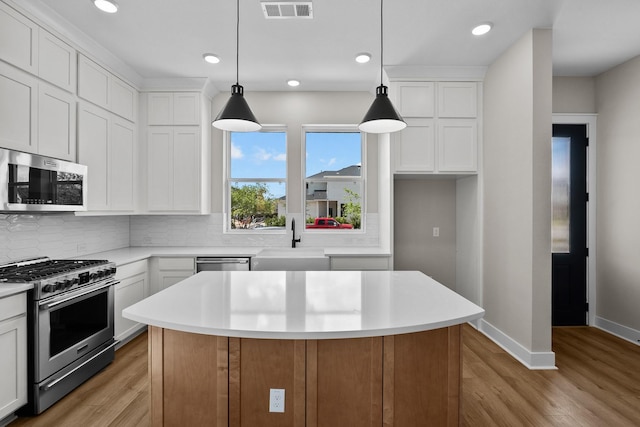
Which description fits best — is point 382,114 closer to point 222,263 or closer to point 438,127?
point 438,127

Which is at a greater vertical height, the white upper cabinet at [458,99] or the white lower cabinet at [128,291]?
the white upper cabinet at [458,99]

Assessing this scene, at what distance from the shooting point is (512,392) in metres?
2.50

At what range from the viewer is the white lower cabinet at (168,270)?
12.2ft

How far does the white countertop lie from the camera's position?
4.39 feet

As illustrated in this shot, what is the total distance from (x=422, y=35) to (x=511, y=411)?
305 centimetres

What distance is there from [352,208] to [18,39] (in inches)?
138

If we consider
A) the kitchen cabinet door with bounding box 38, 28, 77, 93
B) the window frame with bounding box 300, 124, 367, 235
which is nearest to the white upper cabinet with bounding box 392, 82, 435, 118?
the window frame with bounding box 300, 124, 367, 235

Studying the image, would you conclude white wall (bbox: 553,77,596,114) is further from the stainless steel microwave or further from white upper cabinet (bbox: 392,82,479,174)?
the stainless steel microwave

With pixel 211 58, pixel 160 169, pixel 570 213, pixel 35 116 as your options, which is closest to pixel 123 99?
pixel 160 169

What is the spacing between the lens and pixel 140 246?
4.34 metres

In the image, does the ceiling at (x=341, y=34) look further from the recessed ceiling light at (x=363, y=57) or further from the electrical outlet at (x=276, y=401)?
the electrical outlet at (x=276, y=401)

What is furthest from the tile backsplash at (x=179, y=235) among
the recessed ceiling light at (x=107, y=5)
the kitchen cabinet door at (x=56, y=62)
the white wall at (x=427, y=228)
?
the recessed ceiling light at (x=107, y=5)

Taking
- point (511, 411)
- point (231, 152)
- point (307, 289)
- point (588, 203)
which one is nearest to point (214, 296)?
point (307, 289)

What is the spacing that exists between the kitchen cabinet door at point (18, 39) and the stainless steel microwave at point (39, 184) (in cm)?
67
